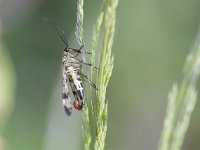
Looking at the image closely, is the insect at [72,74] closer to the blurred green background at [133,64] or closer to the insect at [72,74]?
the insect at [72,74]

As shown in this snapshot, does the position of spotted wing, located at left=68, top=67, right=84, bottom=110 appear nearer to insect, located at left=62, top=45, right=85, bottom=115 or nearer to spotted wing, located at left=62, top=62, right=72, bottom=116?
insect, located at left=62, top=45, right=85, bottom=115

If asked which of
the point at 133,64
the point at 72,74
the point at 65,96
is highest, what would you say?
the point at 133,64

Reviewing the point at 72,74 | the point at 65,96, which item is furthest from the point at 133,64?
the point at 72,74

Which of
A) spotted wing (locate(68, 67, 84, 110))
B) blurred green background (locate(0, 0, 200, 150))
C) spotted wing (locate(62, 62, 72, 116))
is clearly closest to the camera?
spotted wing (locate(68, 67, 84, 110))

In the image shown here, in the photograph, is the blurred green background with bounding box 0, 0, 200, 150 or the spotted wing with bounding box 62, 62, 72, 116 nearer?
the spotted wing with bounding box 62, 62, 72, 116

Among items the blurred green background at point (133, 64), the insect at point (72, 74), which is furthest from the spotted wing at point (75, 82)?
the blurred green background at point (133, 64)

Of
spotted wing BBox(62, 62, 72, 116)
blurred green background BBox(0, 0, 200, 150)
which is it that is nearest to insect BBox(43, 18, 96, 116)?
spotted wing BBox(62, 62, 72, 116)

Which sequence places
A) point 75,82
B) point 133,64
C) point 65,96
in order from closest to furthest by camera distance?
point 75,82 < point 65,96 < point 133,64

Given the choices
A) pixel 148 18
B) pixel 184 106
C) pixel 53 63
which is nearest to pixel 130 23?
pixel 148 18

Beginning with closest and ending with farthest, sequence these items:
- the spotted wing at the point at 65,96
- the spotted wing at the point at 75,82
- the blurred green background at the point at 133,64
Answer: the spotted wing at the point at 75,82
the spotted wing at the point at 65,96
the blurred green background at the point at 133,64

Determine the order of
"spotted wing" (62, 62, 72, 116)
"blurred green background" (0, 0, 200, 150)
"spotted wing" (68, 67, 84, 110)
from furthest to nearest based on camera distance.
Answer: "blurred green background" (0, 0, 200, 150) → "spotted wing" (62, 62, 72, 116) → "spotted wing" (68, 67, 84, 110)

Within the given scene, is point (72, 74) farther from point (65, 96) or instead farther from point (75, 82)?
point (65, 96)

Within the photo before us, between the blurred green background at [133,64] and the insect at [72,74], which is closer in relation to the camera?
the insect at [72,74]
